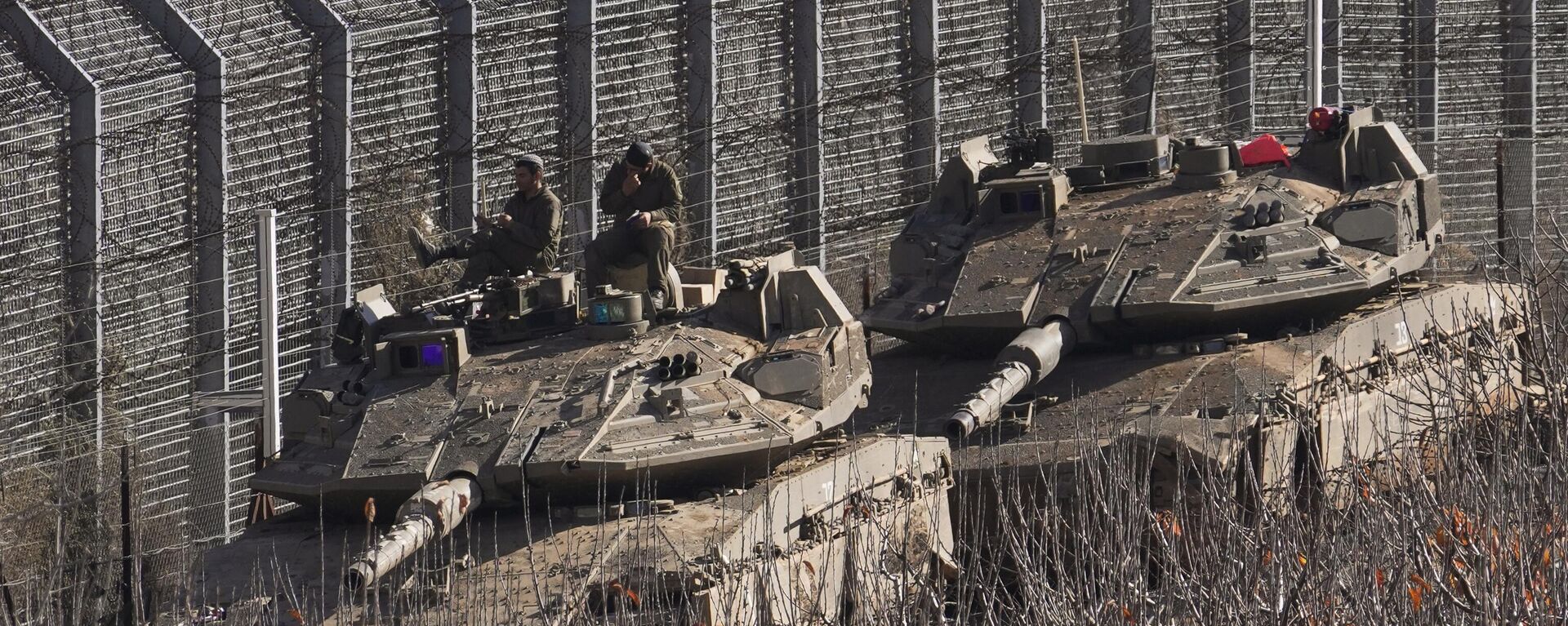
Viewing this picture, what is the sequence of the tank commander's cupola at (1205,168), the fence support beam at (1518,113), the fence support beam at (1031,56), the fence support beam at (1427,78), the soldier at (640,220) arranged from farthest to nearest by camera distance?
the fence support beam at (1427,78), the fence support beam at (1518,113), the fence support beam at (1031,56), the tank commander's cupola at (1205,168), the soldier at (640,220)

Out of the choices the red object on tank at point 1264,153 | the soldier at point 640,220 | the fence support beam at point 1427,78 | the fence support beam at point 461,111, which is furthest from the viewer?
the fence support beam at point 1427,78

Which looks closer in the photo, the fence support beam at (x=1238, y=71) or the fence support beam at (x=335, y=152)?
the fence support beam at (x=335, y=152)

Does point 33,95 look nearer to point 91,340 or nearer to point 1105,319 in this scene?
point 91,340

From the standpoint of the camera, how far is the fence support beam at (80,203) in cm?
2145

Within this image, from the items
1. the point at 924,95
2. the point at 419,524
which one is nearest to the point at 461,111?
the point at 924,95

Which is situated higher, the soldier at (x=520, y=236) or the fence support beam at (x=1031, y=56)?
the fence support beam at (x=1031, y=56)

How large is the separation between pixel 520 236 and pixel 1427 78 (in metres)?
14.9

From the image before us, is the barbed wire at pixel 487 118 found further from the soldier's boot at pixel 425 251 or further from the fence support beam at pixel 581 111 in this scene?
the soldier's boot at pixel 425 251

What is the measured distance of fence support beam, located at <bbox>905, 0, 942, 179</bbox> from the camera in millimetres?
27891

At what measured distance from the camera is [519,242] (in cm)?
1959

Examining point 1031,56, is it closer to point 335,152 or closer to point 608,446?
point 335,152

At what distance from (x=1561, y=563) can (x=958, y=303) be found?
907 cm

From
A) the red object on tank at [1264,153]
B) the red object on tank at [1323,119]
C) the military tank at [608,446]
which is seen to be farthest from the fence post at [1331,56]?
the military tank at [608,446]

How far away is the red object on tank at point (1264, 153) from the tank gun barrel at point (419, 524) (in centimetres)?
893
